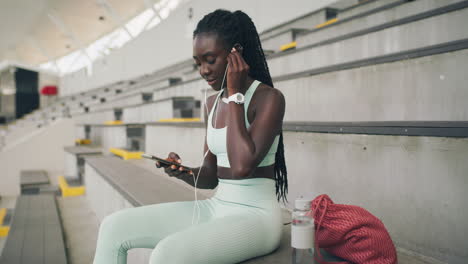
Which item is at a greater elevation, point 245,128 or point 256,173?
point 245,128

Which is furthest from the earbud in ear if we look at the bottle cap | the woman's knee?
the woman's knee

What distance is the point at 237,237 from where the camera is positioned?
946mm

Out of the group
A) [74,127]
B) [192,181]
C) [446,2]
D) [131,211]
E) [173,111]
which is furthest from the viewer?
Answer: [74,127]

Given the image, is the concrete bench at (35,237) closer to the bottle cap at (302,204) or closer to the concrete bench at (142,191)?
the concrete bench at (142,191)

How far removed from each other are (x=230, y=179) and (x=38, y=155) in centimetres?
831

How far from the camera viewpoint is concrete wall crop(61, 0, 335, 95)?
4.77 metres

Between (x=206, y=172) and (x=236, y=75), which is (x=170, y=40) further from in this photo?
(x=236, y=75)

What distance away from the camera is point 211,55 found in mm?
1044

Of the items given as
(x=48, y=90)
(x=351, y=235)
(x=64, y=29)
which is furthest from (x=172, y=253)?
(x=48, y=90)

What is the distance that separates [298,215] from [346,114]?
1.20 metres

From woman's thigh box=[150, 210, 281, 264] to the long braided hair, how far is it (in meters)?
0.29

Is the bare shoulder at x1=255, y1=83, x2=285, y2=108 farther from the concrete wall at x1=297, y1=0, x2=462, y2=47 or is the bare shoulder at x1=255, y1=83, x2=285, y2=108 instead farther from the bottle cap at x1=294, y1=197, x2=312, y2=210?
the concrete wall at x1=297, y1=0, x2=462, y2=47

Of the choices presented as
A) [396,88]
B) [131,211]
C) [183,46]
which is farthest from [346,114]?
[183,46]

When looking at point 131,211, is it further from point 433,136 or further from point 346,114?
point 346,114
